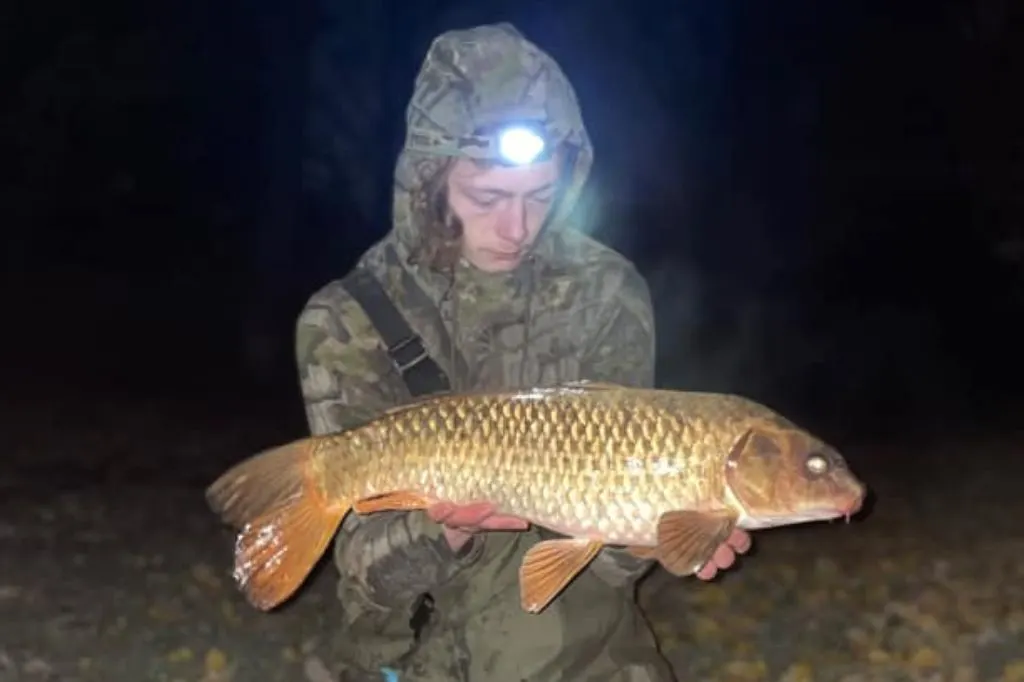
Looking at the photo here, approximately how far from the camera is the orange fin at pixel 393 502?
3303mm

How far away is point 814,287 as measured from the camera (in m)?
17.0

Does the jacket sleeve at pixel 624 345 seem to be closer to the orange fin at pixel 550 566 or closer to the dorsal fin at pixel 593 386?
the orange fin at pixel 550 566

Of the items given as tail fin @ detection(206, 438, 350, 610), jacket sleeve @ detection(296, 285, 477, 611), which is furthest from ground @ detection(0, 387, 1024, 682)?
tail fin @ detection(206, 438, 350, 610)

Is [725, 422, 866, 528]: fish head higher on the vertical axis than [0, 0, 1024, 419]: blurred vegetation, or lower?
higher

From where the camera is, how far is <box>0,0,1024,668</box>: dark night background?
1302 centimetres

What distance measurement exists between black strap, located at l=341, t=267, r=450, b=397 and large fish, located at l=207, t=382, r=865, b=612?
0.47 m

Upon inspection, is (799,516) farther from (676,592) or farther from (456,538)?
(676,592)

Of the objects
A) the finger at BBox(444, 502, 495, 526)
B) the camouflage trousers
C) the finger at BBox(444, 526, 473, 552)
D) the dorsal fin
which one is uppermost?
the dorsal fin

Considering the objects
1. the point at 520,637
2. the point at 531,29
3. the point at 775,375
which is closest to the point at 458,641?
the point at 520,637

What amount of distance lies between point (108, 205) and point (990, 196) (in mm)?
12893

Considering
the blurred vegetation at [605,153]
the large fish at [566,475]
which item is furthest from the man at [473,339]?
the blurred vegetation at [605,153]

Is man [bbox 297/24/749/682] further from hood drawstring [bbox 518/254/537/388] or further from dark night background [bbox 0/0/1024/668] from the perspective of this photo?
dark night background [bbox 0/0/1024/668]

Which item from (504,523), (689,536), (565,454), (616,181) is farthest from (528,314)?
(616,181)

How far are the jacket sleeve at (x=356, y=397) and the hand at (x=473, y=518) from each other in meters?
0.36
